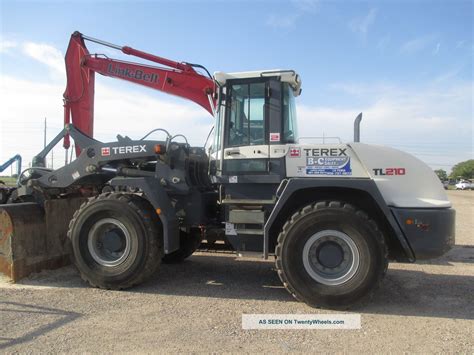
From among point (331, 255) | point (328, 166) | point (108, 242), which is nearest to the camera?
point (331, 255)

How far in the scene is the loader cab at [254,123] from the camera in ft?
20.2

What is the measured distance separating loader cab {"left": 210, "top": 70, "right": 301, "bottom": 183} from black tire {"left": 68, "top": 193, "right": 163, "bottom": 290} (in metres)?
1.21

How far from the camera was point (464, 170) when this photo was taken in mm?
118875

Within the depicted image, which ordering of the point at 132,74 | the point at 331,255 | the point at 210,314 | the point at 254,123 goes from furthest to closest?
the point at 132,74, the point at 254,123, the point at 331,255, the point at 210,314

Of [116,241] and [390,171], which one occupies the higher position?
[390,171]

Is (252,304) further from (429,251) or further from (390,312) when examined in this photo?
(429,251)

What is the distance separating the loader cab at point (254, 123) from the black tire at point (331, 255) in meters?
0.86

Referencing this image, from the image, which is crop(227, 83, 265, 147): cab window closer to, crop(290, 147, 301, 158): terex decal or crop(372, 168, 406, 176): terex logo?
crop(290, 147, 301, 158): terex decal

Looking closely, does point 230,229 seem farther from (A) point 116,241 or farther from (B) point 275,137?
(A) point 116,241

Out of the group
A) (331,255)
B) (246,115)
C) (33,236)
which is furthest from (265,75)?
(33,236)

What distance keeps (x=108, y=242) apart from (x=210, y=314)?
6.66ft

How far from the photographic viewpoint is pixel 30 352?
4.09 metres

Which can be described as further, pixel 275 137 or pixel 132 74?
pixel 132 74

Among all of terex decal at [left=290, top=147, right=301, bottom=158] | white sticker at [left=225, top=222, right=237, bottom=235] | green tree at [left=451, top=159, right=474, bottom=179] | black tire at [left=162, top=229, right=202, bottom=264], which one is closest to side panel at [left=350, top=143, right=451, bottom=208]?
terex decal at [left=290, top=147, right=301, bottom=158]
